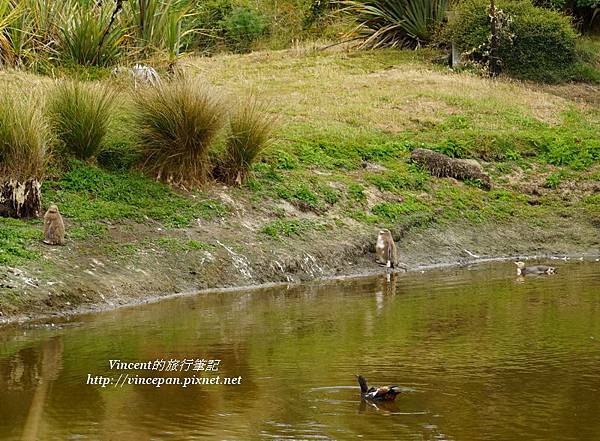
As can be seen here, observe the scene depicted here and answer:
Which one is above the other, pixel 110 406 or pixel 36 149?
pixel 36 149

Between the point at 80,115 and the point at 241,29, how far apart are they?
1859cm

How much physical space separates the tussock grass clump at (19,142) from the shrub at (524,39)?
14.8 metres

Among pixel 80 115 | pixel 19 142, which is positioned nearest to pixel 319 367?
pixel 19 142

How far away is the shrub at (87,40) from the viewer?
21.2 m

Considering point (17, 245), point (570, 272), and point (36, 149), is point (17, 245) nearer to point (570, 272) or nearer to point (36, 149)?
point (36, 149)

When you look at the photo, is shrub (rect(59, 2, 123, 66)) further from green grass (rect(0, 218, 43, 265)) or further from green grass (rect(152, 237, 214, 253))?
green grass (rect(0, 218, 43, 265))

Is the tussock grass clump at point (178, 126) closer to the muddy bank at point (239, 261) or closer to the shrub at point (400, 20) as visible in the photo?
the muddy bank at point (239, 261)

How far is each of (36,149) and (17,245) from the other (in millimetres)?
1536

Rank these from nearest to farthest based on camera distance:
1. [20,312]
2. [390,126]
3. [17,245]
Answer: [20,312]
[17,245]
[390,126]

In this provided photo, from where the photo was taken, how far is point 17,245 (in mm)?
12562

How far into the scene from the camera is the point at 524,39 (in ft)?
88.0

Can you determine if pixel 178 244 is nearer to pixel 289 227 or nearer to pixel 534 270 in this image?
pixel 289 227

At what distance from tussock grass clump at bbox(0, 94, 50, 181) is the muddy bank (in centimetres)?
122

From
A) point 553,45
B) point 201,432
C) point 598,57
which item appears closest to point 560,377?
point 201,432
